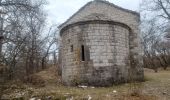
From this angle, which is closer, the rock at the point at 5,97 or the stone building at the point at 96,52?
the rock at the point at 5,97

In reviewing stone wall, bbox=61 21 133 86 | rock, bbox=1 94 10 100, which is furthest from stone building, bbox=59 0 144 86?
rock, bbox=1 94 10 100

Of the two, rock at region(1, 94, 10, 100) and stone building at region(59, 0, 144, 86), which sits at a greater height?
stone building at region(59, 0, 144, 86)

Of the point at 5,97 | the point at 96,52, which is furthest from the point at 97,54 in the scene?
the point at 5,97

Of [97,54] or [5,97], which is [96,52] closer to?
[97,54]

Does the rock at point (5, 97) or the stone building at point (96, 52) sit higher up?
the stone building at point (96, 52)

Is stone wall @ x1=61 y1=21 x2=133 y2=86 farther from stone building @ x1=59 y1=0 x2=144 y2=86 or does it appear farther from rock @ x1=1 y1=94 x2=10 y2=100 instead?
rock @ x1=1 y1=94 x2=10 y2=100

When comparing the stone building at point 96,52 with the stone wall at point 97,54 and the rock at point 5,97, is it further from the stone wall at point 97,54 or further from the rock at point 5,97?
the rock at point 5,97

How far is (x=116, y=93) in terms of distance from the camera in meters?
12.5

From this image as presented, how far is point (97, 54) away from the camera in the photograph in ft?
52.4

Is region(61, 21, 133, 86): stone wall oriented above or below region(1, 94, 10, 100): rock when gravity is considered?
above

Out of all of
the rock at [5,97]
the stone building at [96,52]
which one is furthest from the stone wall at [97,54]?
the rock at [5,97]

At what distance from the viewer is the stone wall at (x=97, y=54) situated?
15.8 m

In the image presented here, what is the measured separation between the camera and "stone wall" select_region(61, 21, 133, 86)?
1583 centimetres

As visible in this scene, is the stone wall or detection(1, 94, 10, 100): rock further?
the stone wall
